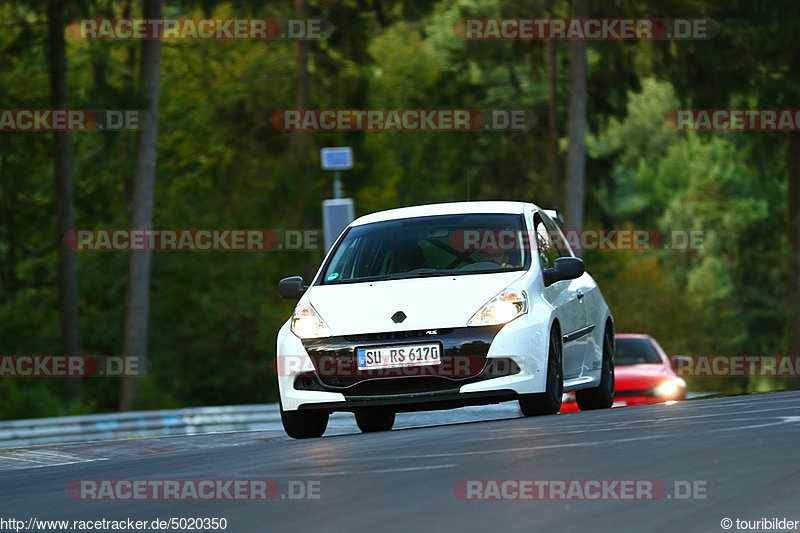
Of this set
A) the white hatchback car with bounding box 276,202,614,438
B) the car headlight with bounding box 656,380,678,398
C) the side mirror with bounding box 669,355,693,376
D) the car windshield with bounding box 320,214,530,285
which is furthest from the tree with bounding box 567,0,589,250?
the car windshield with bounding box 320,214,530,285

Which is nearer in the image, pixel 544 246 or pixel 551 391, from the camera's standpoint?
pixel 551 391

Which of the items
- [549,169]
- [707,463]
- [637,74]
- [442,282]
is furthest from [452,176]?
[707,463]

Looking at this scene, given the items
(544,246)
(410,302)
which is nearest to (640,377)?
(544,246)

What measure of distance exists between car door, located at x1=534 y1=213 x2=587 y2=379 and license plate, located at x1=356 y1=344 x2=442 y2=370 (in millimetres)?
1275

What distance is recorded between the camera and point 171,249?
42.0 metres

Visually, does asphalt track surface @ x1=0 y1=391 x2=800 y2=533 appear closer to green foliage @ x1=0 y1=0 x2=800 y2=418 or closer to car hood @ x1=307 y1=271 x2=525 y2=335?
car hood @ x1=307 y1=271 x2=525 y2=335

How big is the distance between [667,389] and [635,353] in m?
1.34

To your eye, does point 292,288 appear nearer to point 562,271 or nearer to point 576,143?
point 562,271

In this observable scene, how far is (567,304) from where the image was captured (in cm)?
1217

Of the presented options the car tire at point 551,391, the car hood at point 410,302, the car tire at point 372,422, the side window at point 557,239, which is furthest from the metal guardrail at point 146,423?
the car hood at point 410,302

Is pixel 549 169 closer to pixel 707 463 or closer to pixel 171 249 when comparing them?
pixel 171 249

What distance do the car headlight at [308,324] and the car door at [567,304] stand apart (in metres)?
1.78

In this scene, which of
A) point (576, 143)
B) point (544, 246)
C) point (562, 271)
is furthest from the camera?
point (576, 143)

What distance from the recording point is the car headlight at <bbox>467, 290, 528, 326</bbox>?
1086 cm
